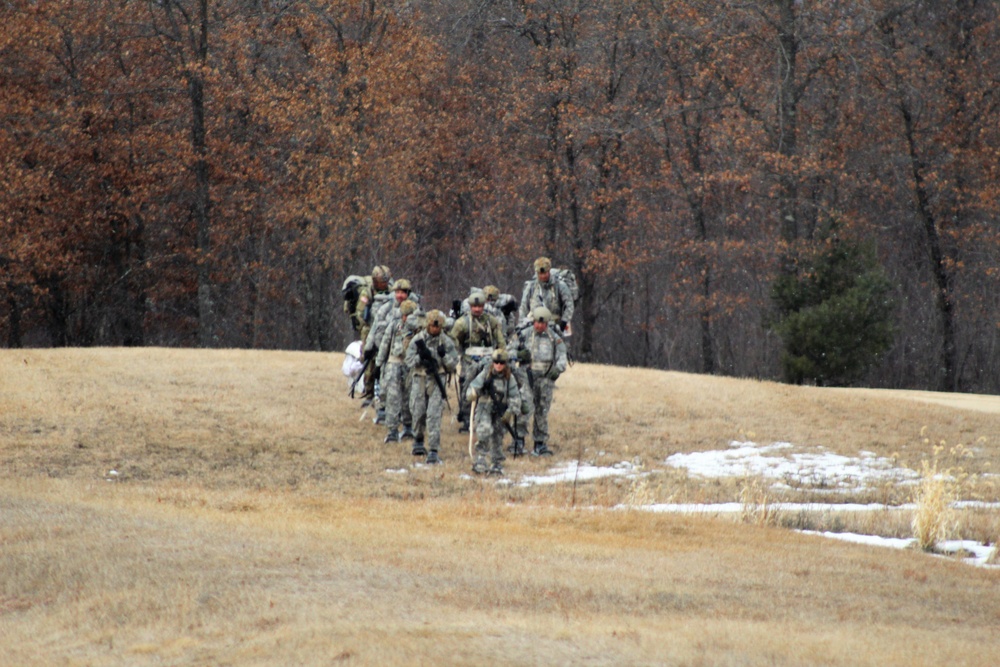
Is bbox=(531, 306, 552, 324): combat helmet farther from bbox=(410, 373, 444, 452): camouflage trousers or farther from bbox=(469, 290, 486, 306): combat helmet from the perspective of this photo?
bbox=(410, 373, 444, 452): camouflage trousers

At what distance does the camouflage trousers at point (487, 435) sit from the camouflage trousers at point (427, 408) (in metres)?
0.58

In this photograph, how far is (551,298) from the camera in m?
19.3

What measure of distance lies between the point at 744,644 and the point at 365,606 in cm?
274

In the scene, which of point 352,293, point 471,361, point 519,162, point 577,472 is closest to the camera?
point 577,472

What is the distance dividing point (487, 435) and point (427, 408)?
3.28 ft

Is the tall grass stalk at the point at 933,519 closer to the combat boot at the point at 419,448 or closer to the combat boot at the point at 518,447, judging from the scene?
the combat boot at the point at 518,447

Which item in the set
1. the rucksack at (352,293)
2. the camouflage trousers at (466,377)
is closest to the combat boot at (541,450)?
the camouflage trousers at (466,377)

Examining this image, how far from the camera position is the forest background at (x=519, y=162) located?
34594mm

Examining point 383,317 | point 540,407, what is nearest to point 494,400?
point 540,407

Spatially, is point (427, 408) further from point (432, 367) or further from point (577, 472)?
point (577, 472)

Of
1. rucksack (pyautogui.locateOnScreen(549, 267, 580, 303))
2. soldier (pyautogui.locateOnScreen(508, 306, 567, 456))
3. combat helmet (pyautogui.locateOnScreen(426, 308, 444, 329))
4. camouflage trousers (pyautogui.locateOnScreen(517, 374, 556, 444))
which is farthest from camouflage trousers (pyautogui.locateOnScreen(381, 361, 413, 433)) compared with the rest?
rucksack (pyautogui.locateOnScreen(549, 267, 580, 303))

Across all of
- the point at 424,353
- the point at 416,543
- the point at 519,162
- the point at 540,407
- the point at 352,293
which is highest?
the point at 519,162

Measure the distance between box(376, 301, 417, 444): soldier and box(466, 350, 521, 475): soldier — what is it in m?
1.42

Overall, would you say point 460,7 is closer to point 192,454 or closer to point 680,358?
point 680,358
